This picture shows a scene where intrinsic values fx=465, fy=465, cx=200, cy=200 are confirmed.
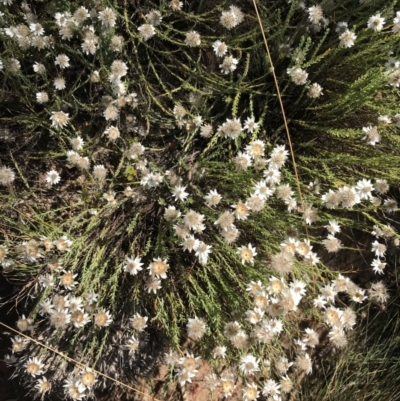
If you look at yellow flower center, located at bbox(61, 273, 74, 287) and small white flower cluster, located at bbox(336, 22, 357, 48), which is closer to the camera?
yellow flower center, located at bbox(61, 273, 74, 287)

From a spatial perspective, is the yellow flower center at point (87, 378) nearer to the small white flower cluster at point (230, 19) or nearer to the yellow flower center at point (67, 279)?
the yellow flower center at point (67, 279)

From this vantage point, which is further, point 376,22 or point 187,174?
point 187,174

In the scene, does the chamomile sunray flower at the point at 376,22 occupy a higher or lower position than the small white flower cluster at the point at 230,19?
higher

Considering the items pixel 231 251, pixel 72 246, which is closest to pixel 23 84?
pixel 72 246

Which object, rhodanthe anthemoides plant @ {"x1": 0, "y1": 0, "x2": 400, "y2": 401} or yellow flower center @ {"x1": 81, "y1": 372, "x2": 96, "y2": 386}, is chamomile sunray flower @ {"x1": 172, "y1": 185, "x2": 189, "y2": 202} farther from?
yellow flower center @ {"x1": 81, "y1": 372, "x2": 96, "y2": 386}

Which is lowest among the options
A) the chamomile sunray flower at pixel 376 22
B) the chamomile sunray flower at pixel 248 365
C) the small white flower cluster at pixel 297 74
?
the chamomile sunray flower at pixel 248 365

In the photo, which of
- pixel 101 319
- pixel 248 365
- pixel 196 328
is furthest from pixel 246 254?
pixel 101 319

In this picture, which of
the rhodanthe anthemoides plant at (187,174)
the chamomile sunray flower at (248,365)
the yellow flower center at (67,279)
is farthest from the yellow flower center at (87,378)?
the chamomile sunray flower at (248,365)

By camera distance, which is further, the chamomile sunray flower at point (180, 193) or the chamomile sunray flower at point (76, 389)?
the chamomile sunray flower at point (180, 193)

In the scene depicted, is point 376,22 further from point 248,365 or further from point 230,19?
point 248,365

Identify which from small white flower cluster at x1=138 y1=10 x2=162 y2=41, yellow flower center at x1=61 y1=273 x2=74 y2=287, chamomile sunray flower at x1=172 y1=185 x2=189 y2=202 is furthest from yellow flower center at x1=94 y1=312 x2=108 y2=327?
small white flower cluster at x1=138 y1=10 x2=162 y2=41

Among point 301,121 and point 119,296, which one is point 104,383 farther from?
point 301,121

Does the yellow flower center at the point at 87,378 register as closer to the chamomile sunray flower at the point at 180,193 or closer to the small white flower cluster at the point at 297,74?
the chamomile sunray flower at the point at 180,193

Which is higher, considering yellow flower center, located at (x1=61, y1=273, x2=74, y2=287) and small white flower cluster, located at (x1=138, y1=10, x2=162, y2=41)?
small white flower cluster, located at (x1=138, y1=10, x2=162, y2=41)
